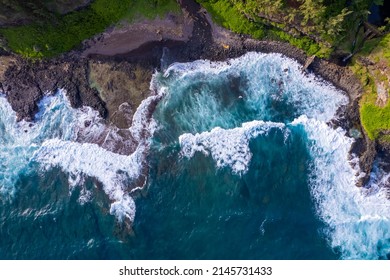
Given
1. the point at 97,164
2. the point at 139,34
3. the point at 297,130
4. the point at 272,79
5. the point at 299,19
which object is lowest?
the point at 97,164

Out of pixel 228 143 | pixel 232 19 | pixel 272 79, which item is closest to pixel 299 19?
pixel 272 79

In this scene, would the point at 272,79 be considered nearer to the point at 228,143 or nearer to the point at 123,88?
the point at 228,143

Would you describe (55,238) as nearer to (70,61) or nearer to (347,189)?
(70,61)

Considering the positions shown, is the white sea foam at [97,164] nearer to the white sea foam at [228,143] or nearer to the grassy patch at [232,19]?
the white sea foam at [228,143]

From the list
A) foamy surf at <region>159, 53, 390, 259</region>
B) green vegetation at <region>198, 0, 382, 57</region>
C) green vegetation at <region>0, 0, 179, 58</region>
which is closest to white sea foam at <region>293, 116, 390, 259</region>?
foamy surf at <region>159, 53, 390, 259</region>

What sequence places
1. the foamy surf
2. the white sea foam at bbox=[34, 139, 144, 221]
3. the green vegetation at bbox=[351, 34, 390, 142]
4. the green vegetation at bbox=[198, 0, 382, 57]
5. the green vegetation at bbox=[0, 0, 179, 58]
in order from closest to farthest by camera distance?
the green vegetation at bbox=[198, 0, 382, 57]
the green vegetation at bbox=[351, 34, 390, 142]
the green vegetation at bbox=[0, 0, 179, 58]
the foamy surf
the white sea foam at bbox=[34, 139, 144, 221]

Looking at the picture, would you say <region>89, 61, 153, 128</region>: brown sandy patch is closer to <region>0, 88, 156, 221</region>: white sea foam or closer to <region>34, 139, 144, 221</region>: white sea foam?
<region>0, 88, 156, 221</region>: white sea foam

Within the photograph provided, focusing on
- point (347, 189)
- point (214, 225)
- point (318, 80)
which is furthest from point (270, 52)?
point (214, 225)
